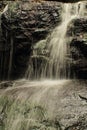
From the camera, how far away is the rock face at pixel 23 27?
10.7 metres

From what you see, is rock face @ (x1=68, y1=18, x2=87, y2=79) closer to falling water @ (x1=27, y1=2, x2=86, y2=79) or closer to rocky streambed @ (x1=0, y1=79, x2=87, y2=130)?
falling water @ (x1=27, y1=2, x2=86, y2=79)

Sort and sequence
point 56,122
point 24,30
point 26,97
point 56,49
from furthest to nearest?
1. point 24,30
2. point 56,49
3. point 26,97
4. point 56,122

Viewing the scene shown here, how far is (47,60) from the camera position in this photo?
985 cm

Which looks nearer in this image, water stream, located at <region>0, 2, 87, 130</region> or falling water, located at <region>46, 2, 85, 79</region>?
water stream, located at <region>0, 2, 87, 130</region>

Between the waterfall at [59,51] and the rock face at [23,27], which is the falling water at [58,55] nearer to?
the waterfall at [59,51]

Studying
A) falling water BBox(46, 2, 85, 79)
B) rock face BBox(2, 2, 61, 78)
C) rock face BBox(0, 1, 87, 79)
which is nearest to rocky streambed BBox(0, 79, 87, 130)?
falling water BBox(46, 2, 85, 79)

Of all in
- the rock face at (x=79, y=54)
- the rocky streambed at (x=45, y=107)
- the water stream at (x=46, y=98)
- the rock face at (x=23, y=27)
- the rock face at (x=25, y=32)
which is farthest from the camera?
the rock face at (x=23, y=27)

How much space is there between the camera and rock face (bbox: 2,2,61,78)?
10.7 metres

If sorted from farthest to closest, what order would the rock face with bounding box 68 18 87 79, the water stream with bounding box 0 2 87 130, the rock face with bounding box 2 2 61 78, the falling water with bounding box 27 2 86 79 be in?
the rock face with bounding box 2 2 61 78, the falling water with bounding box 27 2 86 79, the rock face with bounding box 68 18 87 79, the water stream with bounding box 0 2 87 130

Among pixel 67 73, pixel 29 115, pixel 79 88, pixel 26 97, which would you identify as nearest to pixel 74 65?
pixel 67 73

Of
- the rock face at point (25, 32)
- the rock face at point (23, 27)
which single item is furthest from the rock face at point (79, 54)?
the rock face at point (23, 27)

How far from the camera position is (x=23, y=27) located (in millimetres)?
10758

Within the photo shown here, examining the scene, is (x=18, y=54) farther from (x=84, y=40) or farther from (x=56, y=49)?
(x=84, y=40)

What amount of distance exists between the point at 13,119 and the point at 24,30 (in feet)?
12.7
